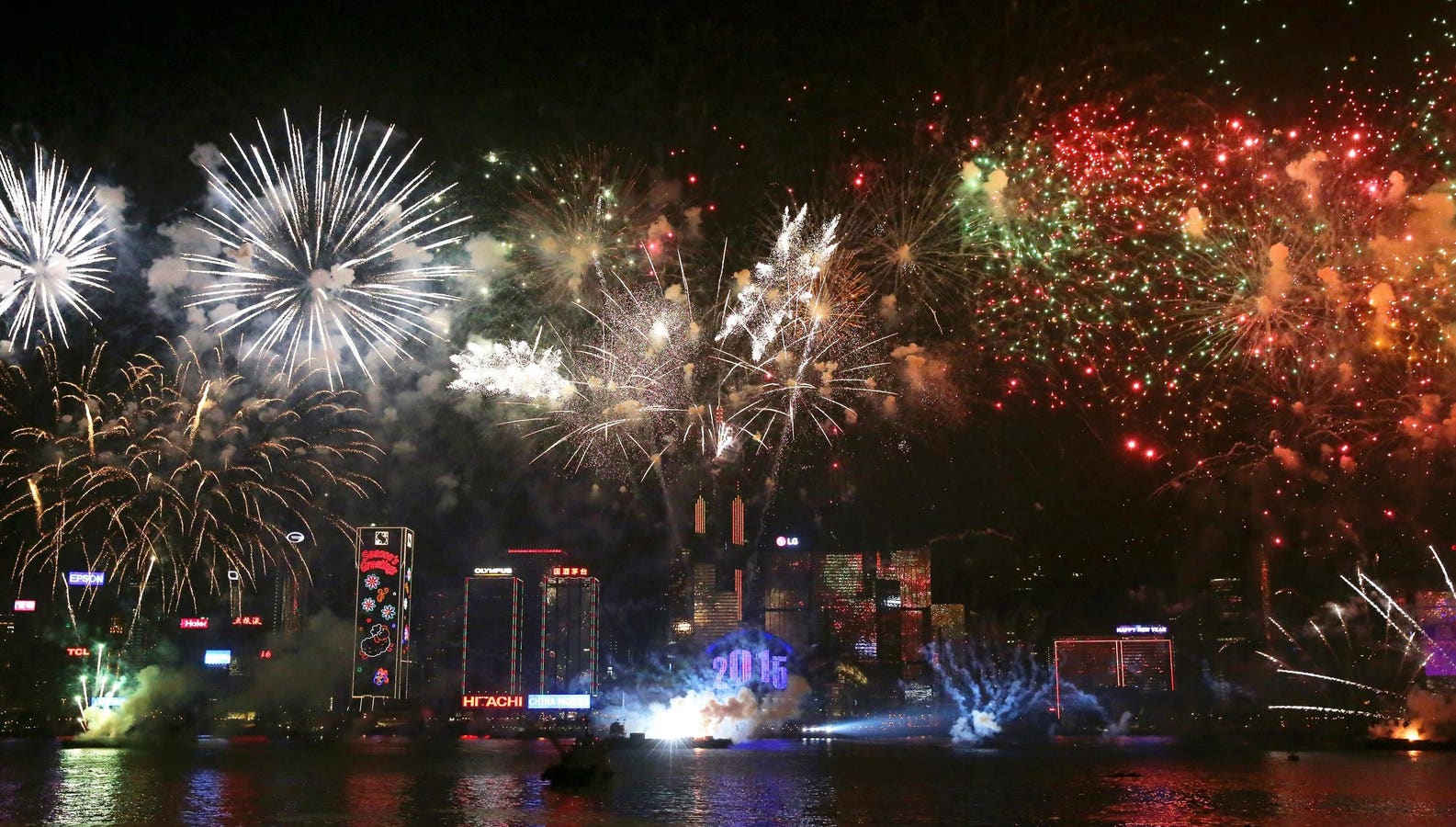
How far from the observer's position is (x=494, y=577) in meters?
197

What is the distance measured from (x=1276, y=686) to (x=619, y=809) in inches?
5414

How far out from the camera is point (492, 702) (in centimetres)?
18175

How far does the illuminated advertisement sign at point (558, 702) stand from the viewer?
177625 millimetres

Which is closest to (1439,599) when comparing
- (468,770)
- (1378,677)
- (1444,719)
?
(1444,719)

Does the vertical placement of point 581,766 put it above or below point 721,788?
above

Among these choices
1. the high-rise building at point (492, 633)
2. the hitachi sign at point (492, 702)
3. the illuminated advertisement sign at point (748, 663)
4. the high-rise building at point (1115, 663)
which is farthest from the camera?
the high-rise building at point (492, 633)

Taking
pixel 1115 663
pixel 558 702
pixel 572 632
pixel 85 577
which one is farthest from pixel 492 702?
pixel 1115 663

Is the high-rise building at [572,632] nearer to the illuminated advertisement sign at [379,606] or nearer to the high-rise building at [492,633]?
the high-rise building at [492,633]

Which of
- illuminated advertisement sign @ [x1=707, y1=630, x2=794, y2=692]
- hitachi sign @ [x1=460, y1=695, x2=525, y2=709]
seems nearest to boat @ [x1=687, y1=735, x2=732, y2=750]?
illuminated advertisement sign @ [x1=707, y1=630, x2=794, y2=692]

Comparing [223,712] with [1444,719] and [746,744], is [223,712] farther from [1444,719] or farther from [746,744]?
[1444,719]

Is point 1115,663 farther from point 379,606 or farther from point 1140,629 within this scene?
point 379,606

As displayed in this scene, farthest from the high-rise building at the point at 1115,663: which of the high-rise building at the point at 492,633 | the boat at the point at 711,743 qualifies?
the high-rise building at the point at 492,633

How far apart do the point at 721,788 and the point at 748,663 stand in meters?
111

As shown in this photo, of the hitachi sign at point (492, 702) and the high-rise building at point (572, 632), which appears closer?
the hitachi sign at point (492, 702)
